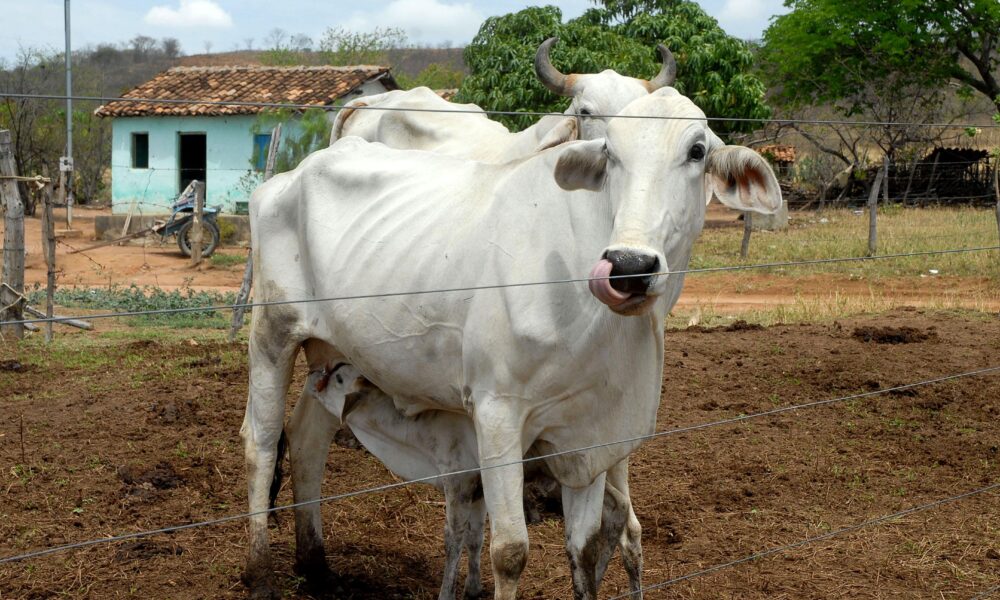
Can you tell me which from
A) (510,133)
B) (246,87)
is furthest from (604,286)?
(246,87)

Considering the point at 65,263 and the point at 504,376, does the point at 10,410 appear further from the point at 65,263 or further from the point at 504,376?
the point at 65,263

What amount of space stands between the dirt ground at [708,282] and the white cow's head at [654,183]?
7843mm

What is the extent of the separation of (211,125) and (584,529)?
20.8 meters

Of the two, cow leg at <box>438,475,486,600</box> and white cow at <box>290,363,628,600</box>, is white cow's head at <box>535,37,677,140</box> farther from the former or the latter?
cow leg at <box>438,475,486,600</box>

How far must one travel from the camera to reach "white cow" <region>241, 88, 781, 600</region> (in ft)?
9.96

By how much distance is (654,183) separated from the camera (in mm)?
2963

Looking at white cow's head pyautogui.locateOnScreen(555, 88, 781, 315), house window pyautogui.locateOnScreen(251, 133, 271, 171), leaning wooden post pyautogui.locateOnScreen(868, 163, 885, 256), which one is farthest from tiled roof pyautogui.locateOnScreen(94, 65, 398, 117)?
white cow's head pyautogui.locateOnScreen(555, 88, 781, 315)

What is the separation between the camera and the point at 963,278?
13.3m

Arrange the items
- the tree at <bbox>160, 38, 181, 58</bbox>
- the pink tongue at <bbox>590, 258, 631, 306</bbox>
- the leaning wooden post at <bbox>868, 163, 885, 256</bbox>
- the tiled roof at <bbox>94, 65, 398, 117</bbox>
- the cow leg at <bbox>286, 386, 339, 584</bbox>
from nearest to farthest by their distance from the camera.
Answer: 1. the pink tongue at <bbox>590, 258, 631, 306</bbox>
2. the cow leg at <bbox>286, 386, 339, 584</bbox>
3. the leaning wooden post at <bbox>868, 163, 885, 256</bbox>
4. the tiled roof at <bbox>94, 65, 398, 117</bbox>
5. the tree at <bbox>160, 38, 181, 58</bbox>

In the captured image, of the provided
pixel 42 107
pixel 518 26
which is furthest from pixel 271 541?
pixel 42 107

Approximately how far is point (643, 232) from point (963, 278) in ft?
38.3

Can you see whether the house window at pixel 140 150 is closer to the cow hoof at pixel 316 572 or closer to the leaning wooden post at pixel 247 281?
the leaning wooden post at pixel 247 281

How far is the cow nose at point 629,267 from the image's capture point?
108 inches

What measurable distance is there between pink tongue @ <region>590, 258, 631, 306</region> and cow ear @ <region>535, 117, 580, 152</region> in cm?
145
